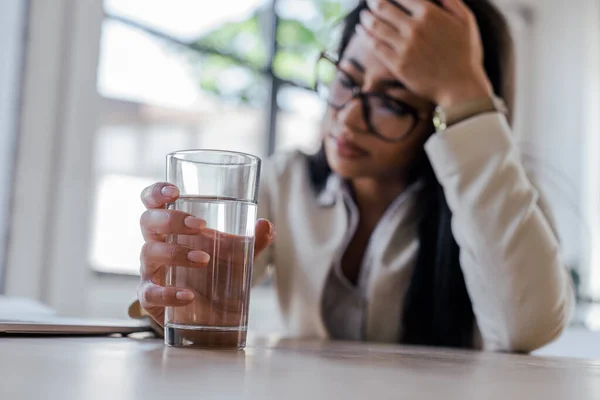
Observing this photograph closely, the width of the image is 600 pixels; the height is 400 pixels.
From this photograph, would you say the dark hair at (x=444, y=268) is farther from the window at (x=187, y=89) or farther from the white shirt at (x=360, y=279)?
the window at (x=187, y=89)

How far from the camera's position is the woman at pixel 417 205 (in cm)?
92

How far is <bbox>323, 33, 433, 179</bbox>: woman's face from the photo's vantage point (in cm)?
114

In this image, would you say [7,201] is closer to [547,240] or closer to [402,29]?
[402,29]

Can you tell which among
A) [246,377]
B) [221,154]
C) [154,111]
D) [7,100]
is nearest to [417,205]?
[221,154]

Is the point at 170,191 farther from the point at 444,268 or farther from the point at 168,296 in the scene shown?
the point at 444,268

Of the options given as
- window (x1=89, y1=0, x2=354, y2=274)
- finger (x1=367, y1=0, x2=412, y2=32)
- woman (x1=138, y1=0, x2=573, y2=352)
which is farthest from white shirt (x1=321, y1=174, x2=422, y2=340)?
window (x1=89, y1=0, x2=354, y2=274)

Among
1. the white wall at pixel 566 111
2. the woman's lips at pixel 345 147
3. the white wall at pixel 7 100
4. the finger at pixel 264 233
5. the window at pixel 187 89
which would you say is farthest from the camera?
the white wall at pixel 566 111

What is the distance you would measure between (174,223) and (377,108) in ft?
2.16

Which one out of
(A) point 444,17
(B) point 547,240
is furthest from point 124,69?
(B) point 547,240

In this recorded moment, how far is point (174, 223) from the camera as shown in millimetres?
536

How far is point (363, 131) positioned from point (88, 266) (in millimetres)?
1144

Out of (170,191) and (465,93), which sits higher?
(465,93)

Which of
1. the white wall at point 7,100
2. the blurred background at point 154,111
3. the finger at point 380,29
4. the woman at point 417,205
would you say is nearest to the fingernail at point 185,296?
the woman at point 417,205

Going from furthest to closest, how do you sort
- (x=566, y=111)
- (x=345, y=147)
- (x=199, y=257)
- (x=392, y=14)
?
(x=566, y=111) → (x=345, y=147) → (x=392, y=14) → (x=199, y=257)
